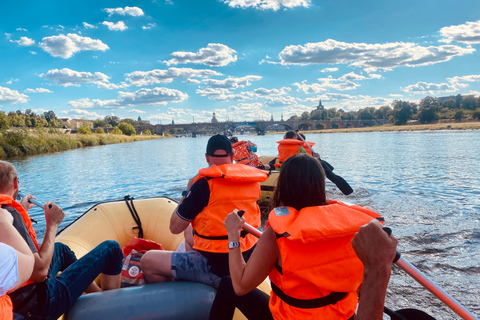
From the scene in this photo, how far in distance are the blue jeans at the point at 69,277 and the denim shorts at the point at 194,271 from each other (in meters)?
0.52

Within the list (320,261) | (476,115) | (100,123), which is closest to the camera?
(320,261)

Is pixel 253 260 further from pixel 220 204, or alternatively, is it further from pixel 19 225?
pixel 19 225

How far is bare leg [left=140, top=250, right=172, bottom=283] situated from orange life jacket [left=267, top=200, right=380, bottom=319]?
1.18 m

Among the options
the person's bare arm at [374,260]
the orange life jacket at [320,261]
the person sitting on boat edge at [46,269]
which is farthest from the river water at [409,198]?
the person sitting on boat edge at [46,269]

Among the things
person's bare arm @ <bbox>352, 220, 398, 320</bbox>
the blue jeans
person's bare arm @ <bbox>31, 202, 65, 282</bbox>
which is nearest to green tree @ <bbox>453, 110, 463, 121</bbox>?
the blue jeans

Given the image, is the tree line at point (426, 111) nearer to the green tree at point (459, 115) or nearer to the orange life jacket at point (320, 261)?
the green tree at point (459, 115)

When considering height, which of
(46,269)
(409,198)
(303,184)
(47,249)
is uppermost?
(303,184)

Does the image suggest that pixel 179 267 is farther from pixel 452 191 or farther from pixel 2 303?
pixel 452 191

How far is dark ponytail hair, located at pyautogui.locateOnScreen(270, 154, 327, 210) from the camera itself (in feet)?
5.16

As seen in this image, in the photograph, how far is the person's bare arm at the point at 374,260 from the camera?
1.13 m

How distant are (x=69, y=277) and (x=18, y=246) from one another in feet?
2.37

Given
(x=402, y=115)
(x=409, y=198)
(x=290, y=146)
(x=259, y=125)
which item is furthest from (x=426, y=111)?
(x=290, y=146)

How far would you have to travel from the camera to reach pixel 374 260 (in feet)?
3.73

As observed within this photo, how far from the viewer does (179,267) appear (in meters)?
2.35
